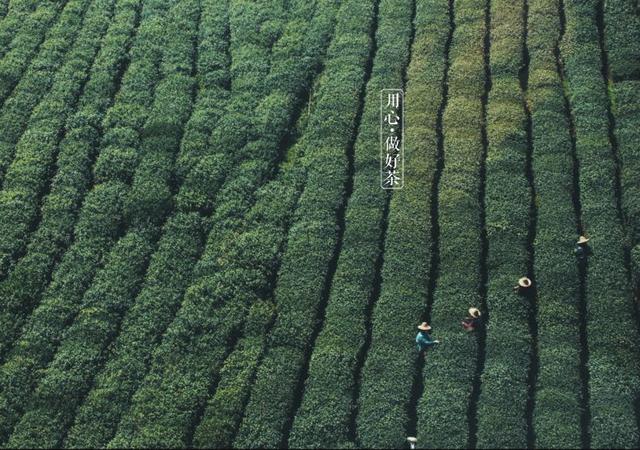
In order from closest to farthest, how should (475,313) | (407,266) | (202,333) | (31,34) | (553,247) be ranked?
(475,313) → (202,333) → (407,266) → (553,247) → (31,34)

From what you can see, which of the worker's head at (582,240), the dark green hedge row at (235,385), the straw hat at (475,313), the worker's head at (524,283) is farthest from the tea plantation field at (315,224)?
the straw hat at (475,313)

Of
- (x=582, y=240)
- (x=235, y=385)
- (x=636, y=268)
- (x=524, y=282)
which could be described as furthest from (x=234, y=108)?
(x=636, y=268)

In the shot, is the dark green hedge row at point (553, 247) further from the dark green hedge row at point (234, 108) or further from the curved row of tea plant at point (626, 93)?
the dark green hedge row at point (234, 108)

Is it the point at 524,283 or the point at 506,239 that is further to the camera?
the point at 506,239

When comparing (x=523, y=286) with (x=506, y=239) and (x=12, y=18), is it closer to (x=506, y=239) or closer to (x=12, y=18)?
(x=506, y=239)

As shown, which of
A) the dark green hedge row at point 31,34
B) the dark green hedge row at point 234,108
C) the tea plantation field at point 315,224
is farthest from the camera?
the dark green hedge row at point 31,34

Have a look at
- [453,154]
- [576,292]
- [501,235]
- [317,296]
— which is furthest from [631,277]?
[317,296]

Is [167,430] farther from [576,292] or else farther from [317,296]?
[576,292]
